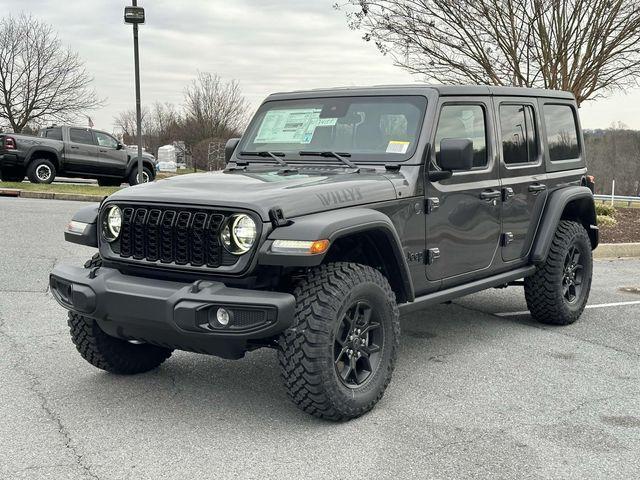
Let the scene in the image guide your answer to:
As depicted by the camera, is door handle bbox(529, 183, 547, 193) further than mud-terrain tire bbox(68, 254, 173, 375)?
Yes

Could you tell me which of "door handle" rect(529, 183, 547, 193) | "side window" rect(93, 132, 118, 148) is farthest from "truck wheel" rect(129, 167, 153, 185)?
"door handle" rect(529, 183, 547, 193)

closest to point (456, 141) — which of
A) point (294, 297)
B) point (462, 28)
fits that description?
point (294, 297)

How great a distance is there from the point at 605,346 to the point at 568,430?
1.96 meters

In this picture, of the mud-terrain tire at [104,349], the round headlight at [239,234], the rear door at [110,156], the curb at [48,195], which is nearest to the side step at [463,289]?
the round headlight at [239,234]

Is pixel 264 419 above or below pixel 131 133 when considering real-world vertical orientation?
below

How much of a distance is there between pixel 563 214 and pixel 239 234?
145 inches

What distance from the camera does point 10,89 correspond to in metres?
32.9

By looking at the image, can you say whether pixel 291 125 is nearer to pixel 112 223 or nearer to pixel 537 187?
pixel 112 223

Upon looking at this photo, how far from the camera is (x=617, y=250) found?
1073 centimetres

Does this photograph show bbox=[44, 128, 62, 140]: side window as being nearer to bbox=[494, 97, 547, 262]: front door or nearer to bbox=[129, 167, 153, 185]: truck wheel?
bbox=[129, 167, 153, 185]: truck wheel

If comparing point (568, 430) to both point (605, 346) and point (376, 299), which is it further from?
point (605, 346)

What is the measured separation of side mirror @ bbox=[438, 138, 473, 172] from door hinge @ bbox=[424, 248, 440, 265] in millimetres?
553

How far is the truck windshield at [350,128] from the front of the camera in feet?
15.5

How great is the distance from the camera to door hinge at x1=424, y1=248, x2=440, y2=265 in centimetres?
461
